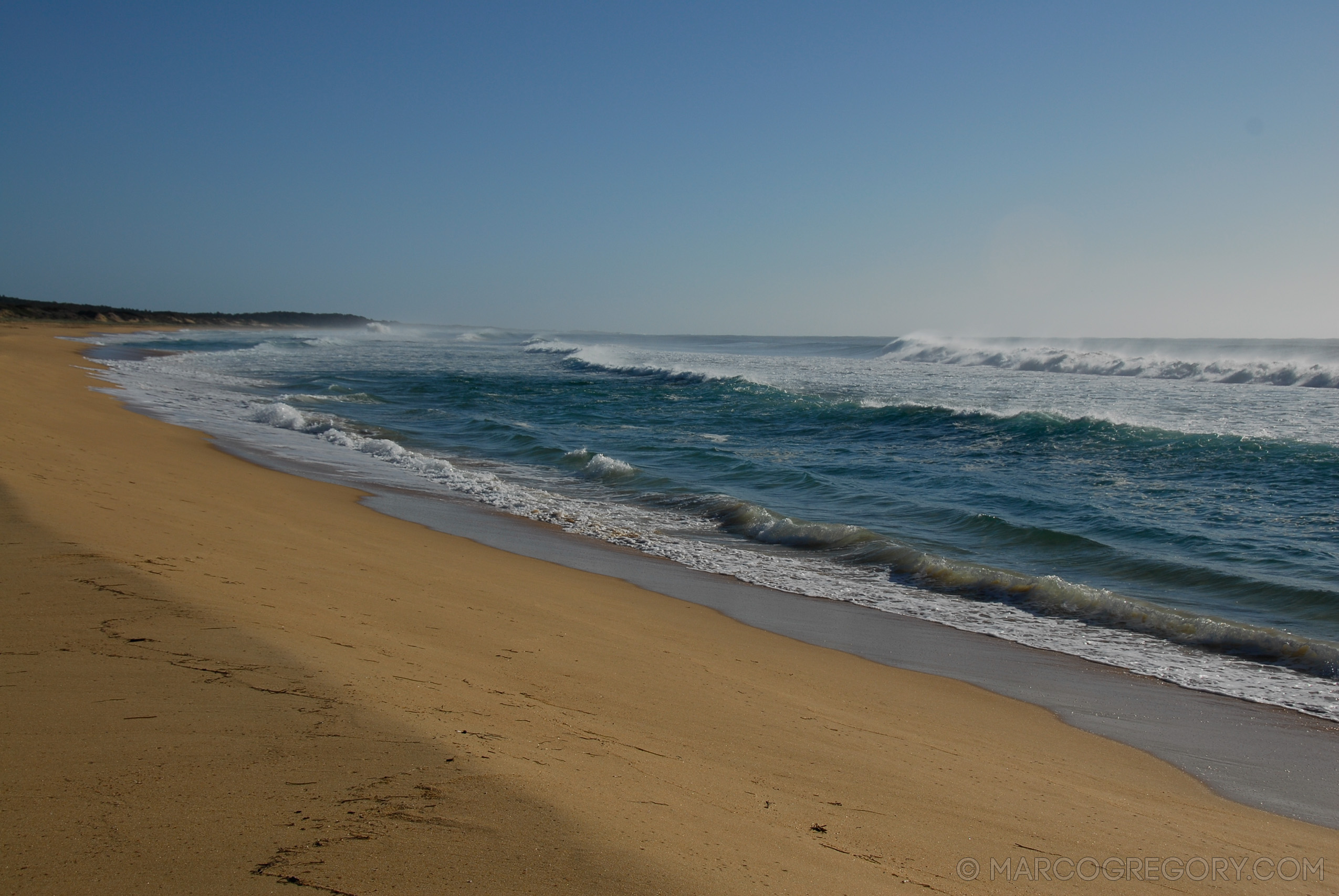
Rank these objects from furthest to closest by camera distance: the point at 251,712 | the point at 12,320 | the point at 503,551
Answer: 1. the point at 12,320
2. the point at 503,551
3. the point at 251,712

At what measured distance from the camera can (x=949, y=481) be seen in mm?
11914

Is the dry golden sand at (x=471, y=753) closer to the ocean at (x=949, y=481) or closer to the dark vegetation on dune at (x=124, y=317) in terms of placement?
the ocean at (x=949, y=481)

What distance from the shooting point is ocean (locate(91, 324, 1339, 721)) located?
6.52 metres

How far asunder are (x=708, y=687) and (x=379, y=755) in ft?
6.56

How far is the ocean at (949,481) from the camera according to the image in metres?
6.52

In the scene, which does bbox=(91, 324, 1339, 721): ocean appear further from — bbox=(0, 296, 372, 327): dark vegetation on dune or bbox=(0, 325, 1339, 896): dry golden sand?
bbox=(0, 296, 372, 327): dark vegetation on dune

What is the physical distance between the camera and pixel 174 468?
9305 mm

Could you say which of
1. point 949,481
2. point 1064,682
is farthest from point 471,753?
point 949,481

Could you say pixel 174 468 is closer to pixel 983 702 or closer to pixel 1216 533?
pixel 983 702

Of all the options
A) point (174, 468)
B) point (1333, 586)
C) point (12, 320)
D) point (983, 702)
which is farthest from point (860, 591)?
point (12, 320)

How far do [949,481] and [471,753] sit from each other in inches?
422

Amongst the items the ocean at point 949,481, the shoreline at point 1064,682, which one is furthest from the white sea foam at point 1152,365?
the shoreline at point 1064,682

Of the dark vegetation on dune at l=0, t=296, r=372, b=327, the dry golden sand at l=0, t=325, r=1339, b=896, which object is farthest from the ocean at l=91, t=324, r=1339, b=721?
the dark vegetation on dune at l=0, t=296, r=372, b=327

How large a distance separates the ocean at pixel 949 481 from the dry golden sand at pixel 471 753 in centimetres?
232
